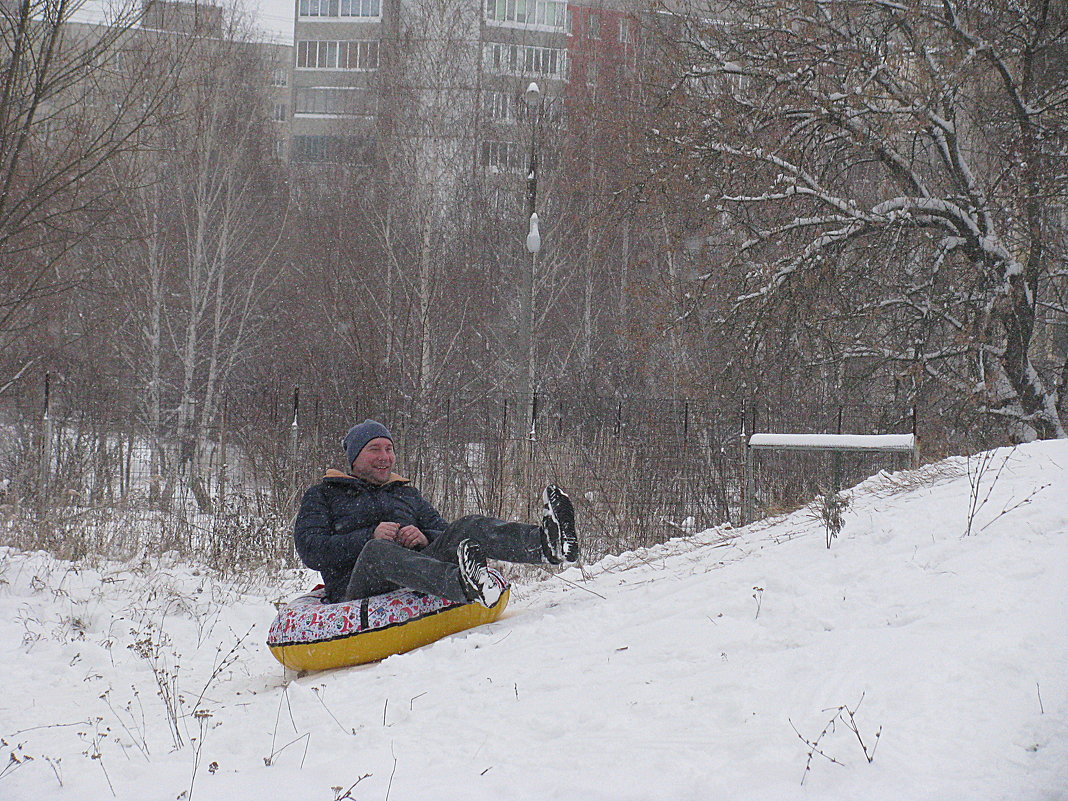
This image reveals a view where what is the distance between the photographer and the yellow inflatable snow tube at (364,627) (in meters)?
5.29

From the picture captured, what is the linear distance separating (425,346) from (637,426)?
8.47m

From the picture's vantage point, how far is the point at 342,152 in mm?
27406

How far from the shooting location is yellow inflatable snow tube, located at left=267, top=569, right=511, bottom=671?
529 centimetres

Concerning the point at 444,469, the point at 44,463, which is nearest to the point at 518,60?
the point at 444,469

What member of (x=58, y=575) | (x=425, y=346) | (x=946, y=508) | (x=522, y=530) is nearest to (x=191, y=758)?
(x=522, y=530)

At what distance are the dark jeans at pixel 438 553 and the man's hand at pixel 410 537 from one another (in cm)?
12

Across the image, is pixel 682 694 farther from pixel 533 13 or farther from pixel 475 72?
pixel 533 13

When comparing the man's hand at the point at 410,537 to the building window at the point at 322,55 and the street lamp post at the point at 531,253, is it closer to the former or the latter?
the street lamp post at the point at 531,253

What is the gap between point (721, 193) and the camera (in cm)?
1269

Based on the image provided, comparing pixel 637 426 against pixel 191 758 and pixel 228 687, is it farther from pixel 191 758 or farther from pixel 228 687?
pixel 191 758

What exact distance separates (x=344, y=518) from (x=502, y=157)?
19808 millimetres

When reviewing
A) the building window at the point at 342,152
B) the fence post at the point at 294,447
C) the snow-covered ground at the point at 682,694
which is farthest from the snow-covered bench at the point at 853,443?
the building window at the point at 342,152

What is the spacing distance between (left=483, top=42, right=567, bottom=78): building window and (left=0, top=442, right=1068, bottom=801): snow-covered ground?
21.0 meters

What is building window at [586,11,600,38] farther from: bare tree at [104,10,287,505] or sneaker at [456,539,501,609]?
sneaker at [456,539,501,609]
